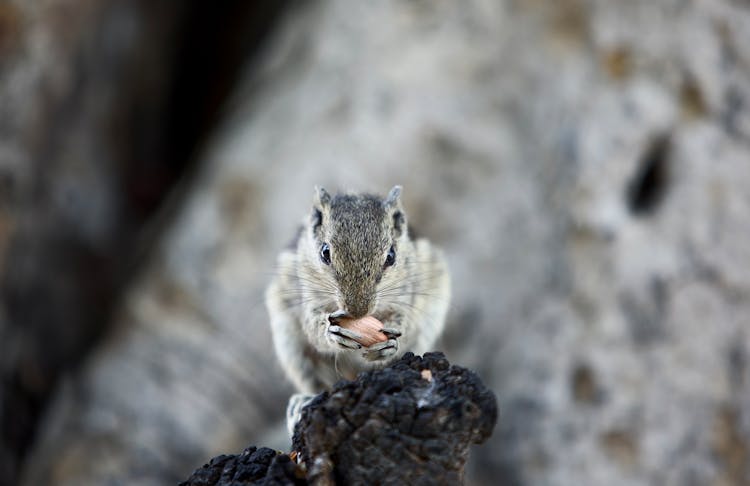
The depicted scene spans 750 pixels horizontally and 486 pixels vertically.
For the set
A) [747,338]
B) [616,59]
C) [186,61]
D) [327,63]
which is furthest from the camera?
[186,61]

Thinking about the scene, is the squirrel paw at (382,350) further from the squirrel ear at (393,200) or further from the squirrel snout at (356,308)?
the squirrel ear at (393,200)

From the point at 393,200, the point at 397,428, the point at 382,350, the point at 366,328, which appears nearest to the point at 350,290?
the point at 366,328

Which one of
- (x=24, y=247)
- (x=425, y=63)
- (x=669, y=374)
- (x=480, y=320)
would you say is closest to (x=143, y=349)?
(x=24, y=247)

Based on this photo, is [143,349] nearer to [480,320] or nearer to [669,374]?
[480,320]

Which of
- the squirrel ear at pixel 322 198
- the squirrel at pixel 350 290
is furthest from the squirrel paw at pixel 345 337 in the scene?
the squirrel ear at pixel 322 198

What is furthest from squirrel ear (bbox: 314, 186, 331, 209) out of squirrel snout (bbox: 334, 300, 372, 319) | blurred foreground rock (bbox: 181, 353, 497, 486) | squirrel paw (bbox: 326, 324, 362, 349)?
blurred foreground rock (bbox: 181, 353, 497, 486)
